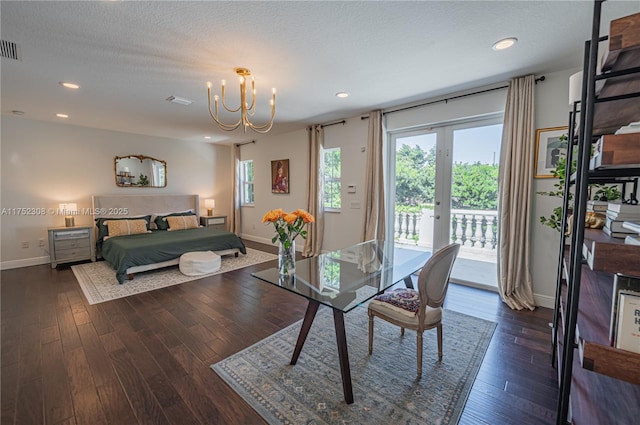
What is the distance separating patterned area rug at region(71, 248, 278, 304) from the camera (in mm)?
3271

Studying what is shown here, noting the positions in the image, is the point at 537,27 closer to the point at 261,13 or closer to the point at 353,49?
the point at 353,49

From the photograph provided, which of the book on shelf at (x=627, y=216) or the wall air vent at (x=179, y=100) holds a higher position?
the wall air vent at (x=179, y=100)

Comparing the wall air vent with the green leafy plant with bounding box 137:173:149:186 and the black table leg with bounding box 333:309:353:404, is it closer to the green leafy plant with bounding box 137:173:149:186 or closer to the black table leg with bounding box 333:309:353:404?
the green leafy plant with bounding box 137:173:149:186

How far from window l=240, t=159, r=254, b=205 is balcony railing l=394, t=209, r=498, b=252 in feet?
13.7

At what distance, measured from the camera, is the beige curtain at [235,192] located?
673cm

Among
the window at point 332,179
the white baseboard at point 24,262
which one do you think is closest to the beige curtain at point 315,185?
the window at point 332,179

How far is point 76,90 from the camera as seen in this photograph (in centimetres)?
312

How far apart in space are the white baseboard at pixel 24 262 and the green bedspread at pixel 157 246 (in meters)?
1.08

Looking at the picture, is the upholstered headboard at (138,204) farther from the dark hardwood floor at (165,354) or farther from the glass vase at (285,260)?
the glass vase at (285,260)

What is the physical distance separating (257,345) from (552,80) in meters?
3.86

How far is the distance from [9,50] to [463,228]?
494 centimetres

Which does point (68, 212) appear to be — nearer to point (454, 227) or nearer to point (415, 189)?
point (415, 189)

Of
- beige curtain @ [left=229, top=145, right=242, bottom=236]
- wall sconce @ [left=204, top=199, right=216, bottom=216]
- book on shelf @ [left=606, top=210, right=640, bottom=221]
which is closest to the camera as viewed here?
book on shelf @ [left=606, top=210, right=640, bottom=221]

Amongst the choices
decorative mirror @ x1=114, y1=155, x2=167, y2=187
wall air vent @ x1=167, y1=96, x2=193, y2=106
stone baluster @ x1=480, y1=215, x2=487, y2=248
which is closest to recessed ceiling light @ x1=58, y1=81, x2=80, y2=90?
wall air vent @ x1=167, y1=96, x2=193, y2=106
